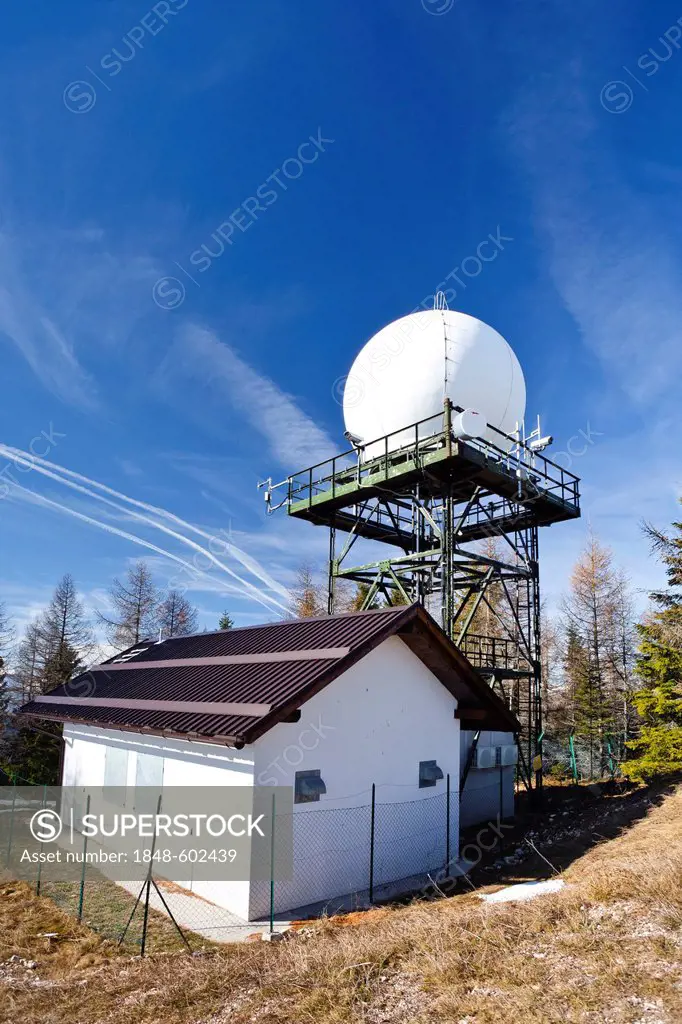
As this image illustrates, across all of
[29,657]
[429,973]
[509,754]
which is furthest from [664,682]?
[29,657]

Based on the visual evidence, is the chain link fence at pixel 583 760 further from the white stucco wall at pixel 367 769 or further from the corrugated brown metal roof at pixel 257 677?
the white stucco wall at pixel 367 769

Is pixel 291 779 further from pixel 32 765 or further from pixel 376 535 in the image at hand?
pixel 32 765

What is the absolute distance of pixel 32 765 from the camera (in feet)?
76.8

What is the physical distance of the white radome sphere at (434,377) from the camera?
20.5m

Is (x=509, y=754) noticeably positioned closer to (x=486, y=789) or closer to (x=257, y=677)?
(x=486, y=789)

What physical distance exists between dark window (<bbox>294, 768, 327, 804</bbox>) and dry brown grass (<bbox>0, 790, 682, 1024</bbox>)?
2.07 metres

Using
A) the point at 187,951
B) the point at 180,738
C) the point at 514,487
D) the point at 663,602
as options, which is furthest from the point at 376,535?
the point at 187,951

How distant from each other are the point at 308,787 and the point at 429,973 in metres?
4.34

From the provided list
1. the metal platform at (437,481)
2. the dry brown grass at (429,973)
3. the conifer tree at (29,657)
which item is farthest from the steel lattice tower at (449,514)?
the conifer tree at (29,657)

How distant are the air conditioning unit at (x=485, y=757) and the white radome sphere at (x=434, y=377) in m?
9.68

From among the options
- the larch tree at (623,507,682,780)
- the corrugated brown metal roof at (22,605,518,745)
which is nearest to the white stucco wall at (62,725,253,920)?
the corrugated brown metal roof at (22,605,518,745)

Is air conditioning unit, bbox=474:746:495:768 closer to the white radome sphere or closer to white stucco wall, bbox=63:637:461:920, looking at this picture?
white stucco wall, bbox=63:637:461:920

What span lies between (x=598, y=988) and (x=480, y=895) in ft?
17.3

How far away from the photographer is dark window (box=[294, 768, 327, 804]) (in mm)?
10922
